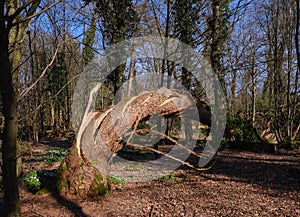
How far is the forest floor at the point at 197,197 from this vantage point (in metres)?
3.81

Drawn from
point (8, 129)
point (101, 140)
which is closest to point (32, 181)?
point (101, 140)

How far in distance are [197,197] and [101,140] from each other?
199 centimetres

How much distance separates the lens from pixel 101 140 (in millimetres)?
4754

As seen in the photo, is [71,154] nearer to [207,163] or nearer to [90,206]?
[90,206]

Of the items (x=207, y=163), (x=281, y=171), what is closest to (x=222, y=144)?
(x=207, y=163)

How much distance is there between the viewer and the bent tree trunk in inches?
169

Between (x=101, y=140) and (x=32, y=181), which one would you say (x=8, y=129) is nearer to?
(x=101, y=140)

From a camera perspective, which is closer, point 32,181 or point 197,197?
point 197,197

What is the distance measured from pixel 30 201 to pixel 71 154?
923 mm

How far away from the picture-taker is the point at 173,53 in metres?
9.93

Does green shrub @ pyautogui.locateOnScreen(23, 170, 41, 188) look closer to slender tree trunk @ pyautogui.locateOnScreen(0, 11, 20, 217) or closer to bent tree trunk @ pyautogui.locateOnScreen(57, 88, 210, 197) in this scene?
bent tree trunk @ pyautogui.locateOnScreen(57, 88, 210, 197)

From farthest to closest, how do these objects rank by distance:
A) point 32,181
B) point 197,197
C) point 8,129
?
point 32,181 < point 197,197 < point 8,129

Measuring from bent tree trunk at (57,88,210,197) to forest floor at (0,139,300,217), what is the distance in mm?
257

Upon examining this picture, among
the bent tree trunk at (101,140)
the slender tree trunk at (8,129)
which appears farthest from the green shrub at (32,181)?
the slender tree trunk at (8,129)
